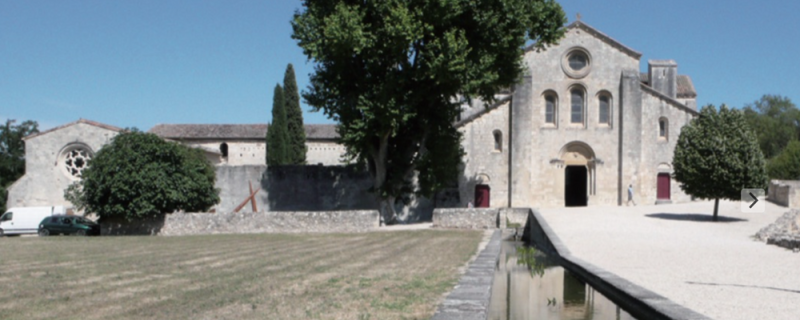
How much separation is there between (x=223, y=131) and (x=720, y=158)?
36080 mm

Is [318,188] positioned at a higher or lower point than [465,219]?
higher

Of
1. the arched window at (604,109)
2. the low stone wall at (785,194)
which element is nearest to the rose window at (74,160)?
the arched window at (604,109)

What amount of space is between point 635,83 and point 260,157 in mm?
26753

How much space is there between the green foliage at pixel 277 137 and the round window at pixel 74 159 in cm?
1154

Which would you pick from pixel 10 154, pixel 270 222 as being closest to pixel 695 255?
pixel 270 222

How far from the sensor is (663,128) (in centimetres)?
4031

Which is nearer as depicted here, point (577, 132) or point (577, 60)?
point (577, 132)

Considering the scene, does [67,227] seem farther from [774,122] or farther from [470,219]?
[774,122]

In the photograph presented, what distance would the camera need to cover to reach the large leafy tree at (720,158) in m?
29.4

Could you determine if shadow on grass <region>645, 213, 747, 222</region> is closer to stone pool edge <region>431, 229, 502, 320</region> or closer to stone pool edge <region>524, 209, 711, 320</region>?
stone pool edge <region>524, 209, 711, 320</region>

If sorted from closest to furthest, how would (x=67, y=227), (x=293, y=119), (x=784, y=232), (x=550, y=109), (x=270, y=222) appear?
1. (x=784, y=232)
2. (x=270, y=222)
3. (x=67, y=227)
4. (x=550, y=109)
5. (x=293, y=119)

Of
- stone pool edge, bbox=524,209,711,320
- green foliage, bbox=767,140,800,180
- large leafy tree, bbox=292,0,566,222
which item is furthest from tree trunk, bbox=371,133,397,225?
A: green foliage, bbox=767,140,800,180

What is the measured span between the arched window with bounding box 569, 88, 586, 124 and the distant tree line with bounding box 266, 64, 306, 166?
18755mm

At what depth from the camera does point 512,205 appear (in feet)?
129
